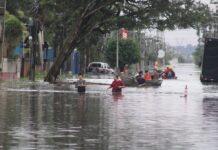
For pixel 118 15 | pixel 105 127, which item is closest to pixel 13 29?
pixel 118 15

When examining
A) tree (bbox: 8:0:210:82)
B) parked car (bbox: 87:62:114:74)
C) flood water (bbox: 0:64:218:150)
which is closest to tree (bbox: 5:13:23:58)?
tree (bbox: 8:0:210:82)

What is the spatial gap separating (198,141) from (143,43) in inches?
5235

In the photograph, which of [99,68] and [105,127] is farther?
[99,68]

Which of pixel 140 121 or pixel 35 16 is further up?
pixel 35 16

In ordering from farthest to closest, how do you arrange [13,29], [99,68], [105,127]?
[99,68] → [13,29] → [105,127]

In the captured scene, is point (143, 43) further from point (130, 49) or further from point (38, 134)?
point (38, 134)

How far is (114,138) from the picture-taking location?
601 inches

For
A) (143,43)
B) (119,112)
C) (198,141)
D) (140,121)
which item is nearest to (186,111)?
(119,112)

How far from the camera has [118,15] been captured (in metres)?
53.2

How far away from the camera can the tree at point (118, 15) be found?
5144 cm

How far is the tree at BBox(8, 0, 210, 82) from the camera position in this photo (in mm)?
51438

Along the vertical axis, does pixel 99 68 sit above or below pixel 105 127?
above

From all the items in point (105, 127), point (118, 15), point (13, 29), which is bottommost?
point (105, 127)

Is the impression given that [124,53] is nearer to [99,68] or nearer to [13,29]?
[99,68]
